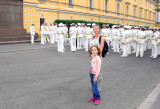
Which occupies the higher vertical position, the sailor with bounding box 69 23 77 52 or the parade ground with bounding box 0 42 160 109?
the sailor with bounding box 69 23 77 52

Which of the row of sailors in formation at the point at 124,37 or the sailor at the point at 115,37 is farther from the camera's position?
the sailor at the point at 115,37

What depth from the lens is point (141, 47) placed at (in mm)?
13641

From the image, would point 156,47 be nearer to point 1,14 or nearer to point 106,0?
point 1,14

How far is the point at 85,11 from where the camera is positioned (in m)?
35.4

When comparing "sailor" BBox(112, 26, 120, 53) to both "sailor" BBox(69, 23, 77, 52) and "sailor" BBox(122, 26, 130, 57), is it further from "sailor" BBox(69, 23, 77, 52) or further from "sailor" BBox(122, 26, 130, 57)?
"sailor" BBox(69, 23, 77, 52)

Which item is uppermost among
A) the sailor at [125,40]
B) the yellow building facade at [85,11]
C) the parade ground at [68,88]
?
the yellow building facade at [85,11]

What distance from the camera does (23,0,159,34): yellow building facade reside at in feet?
79.0

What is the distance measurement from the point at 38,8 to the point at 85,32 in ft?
40.1

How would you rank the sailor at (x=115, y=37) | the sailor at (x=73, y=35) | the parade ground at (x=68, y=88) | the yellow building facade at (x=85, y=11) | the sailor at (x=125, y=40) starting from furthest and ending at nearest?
the yellow building facade at (x=85, y=11) < the sailor at (x=73, y=35) < the sailor at (x=115, y=37) < the sailor at (x=125, y=40) < the parade ground at (x=68, y=88)

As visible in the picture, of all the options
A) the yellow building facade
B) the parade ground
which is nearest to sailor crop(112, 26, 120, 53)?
the parade ground

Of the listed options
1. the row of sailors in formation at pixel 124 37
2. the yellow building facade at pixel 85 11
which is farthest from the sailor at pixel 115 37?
the yellow building facade at pixel 85 11

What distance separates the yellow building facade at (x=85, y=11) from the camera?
2407 centimetres

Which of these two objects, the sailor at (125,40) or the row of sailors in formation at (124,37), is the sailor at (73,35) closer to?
the row of sailors in formation at (124,37)

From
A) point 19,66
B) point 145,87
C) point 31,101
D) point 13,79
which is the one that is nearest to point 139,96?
point 145,87
